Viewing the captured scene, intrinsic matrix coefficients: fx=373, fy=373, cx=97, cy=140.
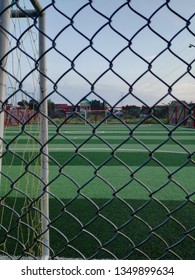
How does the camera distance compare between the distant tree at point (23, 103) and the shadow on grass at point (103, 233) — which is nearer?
the shadow on grass at point (103, 233)

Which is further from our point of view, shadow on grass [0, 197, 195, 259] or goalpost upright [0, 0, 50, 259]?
shadow on grass [0, 197, 195, 259]

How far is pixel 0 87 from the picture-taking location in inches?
73.4

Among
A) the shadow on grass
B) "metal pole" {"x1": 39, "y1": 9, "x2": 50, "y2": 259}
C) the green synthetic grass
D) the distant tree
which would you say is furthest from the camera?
the distant tree

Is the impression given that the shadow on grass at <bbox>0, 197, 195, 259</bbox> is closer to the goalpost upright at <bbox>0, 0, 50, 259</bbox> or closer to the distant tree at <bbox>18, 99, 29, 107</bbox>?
the goalpost upright at <bbox>0, 0, 50, 259</bbox>

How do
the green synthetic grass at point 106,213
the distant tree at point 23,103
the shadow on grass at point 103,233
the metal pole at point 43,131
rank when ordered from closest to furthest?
the green synthetic grass at point 106,213
the metal pole at point 43,131
the shadow on grass at point 103,233
the distant tree at point 23,103

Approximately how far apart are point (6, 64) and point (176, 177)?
13.0ft

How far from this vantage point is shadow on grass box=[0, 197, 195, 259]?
2.57m

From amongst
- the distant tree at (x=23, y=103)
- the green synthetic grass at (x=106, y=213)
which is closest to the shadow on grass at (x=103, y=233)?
the green synthetic grass at (x=106, y=213)

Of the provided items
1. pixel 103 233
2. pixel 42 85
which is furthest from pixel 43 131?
pixel 103 233

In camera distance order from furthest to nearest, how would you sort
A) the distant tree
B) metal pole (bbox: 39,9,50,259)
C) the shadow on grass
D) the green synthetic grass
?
the distant tree → the shadow on grass → metal pole (bbox: 39,9,50,259) → the green synthetic grass

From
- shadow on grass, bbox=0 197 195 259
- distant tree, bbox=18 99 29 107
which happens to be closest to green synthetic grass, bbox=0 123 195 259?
shadow on grass, bbox=0 197 195 259

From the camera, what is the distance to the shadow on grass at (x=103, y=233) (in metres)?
2.57

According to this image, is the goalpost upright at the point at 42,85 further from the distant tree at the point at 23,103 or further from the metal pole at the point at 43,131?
the distant tree at the point at 23,103
